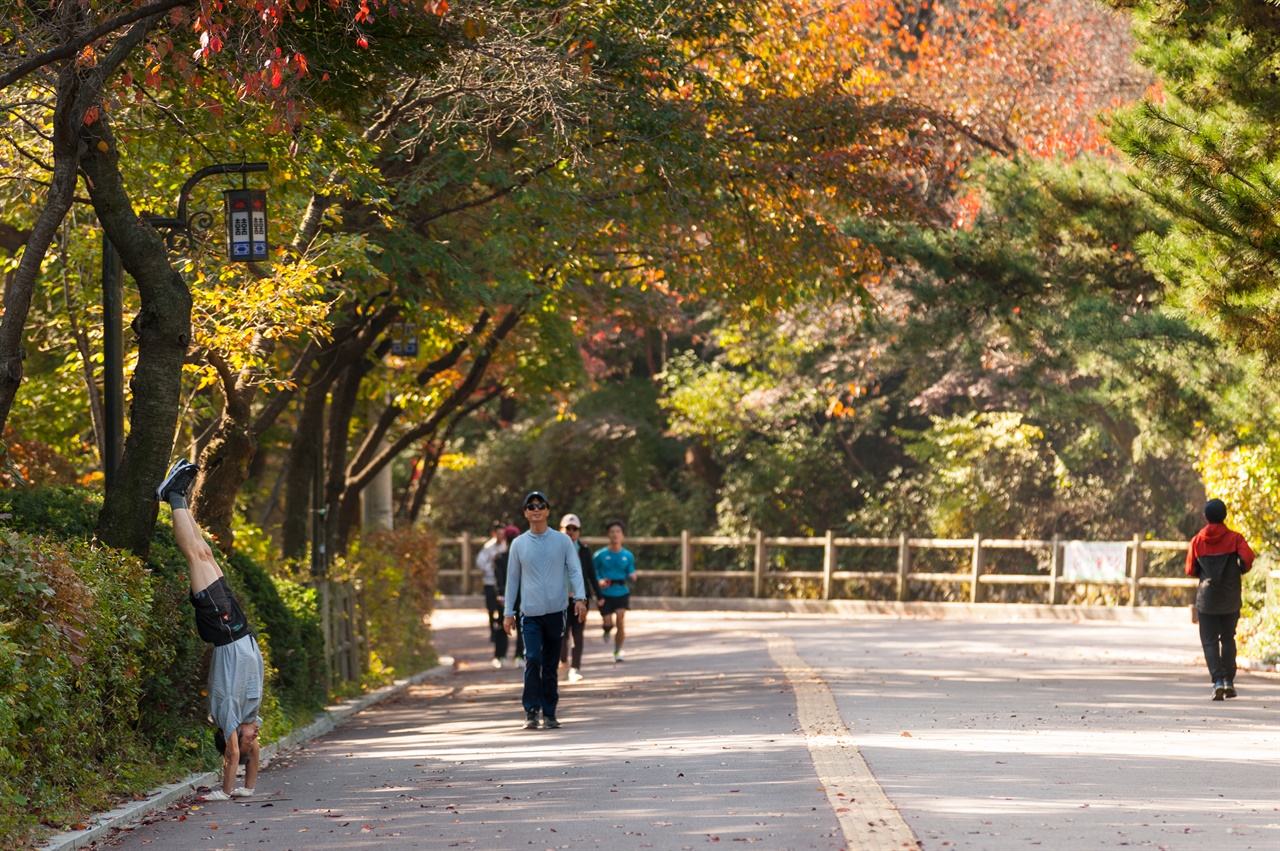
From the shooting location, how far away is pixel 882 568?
118 feet

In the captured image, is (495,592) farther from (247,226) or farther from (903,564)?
(903,564)

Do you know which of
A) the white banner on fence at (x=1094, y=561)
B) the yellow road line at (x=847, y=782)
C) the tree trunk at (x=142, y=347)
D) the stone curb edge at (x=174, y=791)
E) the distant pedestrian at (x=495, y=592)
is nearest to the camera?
the yellow road line at (x=847, y=782)

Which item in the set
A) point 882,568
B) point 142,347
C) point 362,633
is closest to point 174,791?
point 142,347

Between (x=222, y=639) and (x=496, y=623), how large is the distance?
13897mm

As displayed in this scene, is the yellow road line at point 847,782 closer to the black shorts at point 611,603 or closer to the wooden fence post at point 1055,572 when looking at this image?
the black shorts at point 611,603

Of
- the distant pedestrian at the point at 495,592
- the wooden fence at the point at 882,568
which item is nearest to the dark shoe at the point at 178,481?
the distant pedestrian at the point at 495,592

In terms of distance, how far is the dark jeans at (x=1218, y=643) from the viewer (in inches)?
590

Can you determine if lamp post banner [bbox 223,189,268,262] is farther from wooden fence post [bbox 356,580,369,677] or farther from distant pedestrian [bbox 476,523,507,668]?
distant pedestrian [bbox 476,523,507,668]

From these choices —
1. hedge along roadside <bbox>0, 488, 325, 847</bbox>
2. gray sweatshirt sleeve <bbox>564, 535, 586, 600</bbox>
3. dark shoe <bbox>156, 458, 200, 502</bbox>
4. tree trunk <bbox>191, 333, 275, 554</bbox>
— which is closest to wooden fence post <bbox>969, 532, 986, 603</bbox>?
gray sweatshirt sleeve <bbox>564, 535, 586, 600</bbox>

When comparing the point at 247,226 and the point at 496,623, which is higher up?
the point at 247,226

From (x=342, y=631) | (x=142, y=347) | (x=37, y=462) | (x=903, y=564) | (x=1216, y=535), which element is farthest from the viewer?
(x=903, y=564)

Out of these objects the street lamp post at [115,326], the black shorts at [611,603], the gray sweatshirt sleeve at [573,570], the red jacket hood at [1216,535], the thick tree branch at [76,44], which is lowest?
the black shorts at [611,603]

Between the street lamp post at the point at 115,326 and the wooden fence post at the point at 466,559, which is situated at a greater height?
the street lamp post at the point at 115,326

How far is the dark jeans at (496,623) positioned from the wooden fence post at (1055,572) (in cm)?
1251
